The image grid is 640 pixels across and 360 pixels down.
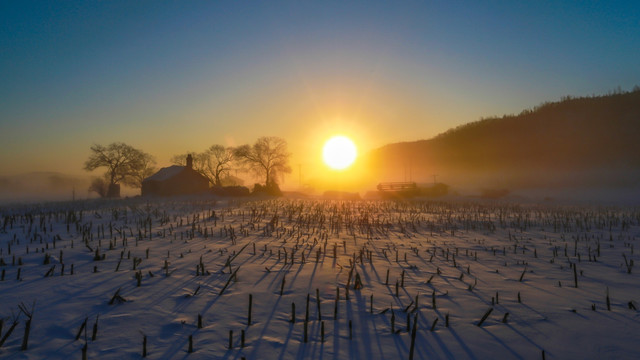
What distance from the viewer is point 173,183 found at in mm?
39281

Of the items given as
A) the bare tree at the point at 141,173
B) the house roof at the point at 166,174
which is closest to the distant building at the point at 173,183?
the house roof at the point at 166,174

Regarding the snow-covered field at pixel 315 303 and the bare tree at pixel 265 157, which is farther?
the bare tree at pixel 265 157

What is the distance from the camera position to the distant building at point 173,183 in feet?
127

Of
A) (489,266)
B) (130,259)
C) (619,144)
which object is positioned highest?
(619,144)

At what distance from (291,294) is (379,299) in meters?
1.28

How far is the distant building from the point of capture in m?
38.8

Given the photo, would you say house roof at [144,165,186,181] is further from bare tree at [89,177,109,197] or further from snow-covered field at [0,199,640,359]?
snow-covered field at [0,199,640,359]

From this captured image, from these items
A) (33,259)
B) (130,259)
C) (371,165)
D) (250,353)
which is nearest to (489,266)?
(250,353)

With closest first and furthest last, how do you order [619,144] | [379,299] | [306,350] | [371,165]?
[306,350] < [379,299] < [619,144] < [371,165]

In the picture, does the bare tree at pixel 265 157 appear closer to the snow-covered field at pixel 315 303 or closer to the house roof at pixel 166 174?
the house roof at pixel 166 174

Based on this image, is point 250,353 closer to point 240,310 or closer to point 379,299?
point 240,310

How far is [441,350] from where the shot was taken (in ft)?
9.87

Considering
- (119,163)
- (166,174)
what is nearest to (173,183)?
(166,174)

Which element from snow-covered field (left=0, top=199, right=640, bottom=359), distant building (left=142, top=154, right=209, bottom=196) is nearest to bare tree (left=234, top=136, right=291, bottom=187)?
distant building (left=142, top=154, right=209, bottom=196)
